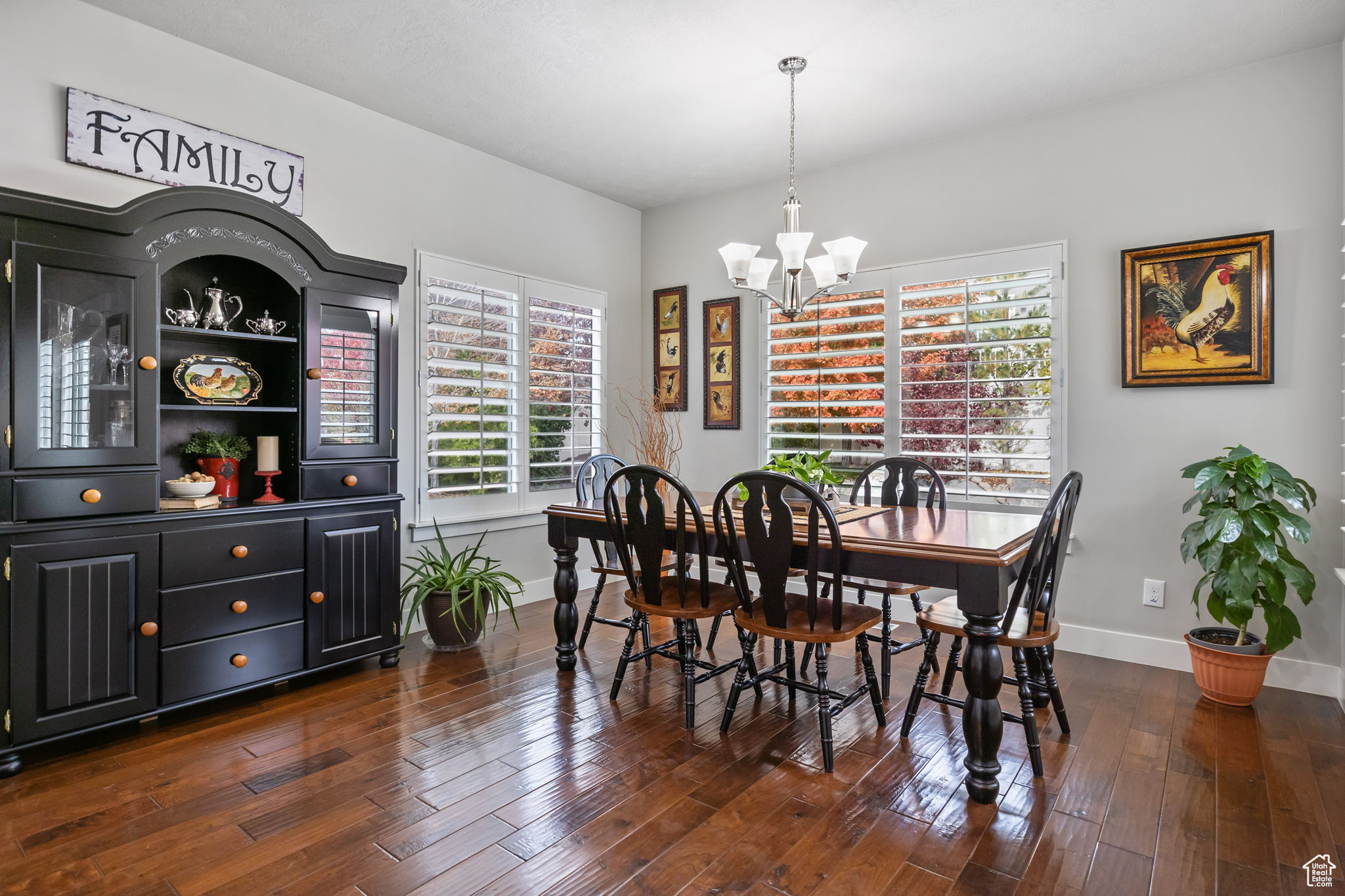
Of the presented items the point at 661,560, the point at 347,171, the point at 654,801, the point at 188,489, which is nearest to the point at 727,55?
the point at 347,171

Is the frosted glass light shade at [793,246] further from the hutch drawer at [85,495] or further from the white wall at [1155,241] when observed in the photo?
the hutch drawer at [85,495]

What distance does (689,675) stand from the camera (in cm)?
272

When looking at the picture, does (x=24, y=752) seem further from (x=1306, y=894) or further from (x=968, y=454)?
(x=968, y=454)

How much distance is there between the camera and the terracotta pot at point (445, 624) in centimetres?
361

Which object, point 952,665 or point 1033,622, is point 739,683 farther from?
point 1033,622

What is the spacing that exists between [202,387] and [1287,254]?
465cm

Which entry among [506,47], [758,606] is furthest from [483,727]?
[506,47]

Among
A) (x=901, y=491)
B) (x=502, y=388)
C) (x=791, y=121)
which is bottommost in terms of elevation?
(x=901, y=491)

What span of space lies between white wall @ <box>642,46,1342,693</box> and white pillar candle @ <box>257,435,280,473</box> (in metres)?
3.03

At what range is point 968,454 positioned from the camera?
155 inches

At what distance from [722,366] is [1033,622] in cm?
292

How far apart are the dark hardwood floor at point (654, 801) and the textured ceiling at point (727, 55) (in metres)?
2.74

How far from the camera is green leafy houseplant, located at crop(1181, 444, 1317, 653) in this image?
9.28ft

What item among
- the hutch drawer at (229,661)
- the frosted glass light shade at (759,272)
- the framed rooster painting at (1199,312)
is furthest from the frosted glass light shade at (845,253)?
the hutch drawer at (229,661)
